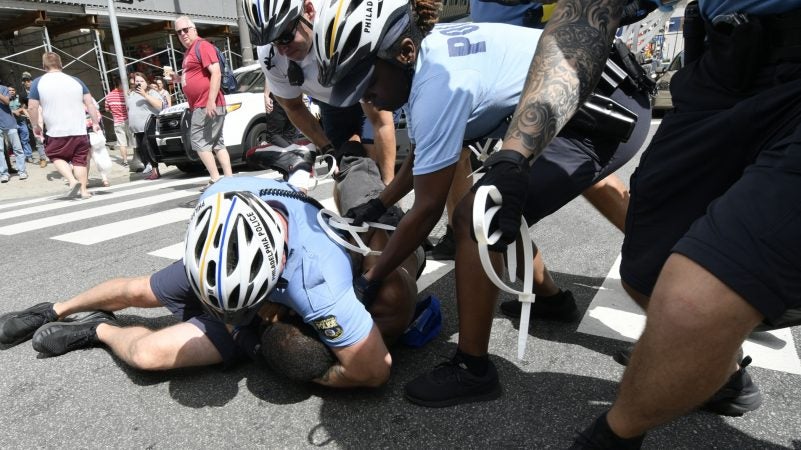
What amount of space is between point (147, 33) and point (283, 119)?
439 inches

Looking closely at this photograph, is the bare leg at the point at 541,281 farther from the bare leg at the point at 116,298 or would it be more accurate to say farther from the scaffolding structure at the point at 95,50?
the scaffolding structure at the point at 95,50

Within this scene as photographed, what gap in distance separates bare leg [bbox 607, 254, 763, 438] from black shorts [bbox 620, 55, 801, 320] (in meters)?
0.03

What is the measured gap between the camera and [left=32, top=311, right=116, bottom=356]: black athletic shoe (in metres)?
2.63

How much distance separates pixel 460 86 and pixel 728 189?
98 cm

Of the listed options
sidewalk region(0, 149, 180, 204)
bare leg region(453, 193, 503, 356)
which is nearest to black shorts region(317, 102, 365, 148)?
bare leg region(453, 193, 503, 356)

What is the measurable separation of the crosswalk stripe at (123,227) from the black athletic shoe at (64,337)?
2.39 metres

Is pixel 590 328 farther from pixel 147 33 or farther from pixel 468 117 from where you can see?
pixel 147 33

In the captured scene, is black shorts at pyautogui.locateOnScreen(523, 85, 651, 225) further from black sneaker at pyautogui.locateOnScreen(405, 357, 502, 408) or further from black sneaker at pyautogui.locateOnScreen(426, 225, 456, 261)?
black sneaker at pyautogui.locateOnScreen(426, 225, 456, 261)

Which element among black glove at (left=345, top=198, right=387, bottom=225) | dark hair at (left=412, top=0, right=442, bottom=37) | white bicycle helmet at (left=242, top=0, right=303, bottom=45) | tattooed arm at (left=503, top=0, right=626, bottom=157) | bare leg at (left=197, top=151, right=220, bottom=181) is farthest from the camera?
bare leg at (left=197, top=151, right=220, bottom=181)

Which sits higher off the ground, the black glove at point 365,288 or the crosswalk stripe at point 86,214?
the black glove at point 365,288

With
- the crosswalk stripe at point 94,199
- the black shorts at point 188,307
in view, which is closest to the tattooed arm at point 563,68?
the black shorts at point 188,307

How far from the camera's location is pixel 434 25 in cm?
222

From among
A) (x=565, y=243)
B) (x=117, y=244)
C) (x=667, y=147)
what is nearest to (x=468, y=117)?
(x=667, y=147)

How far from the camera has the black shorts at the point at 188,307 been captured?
2.44m
